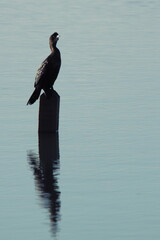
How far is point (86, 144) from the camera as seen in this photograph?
43.7ft

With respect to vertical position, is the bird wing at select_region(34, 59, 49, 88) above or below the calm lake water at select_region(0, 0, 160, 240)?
above

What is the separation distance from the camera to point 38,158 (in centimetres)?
1261

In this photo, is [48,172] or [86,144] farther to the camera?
[86,144]

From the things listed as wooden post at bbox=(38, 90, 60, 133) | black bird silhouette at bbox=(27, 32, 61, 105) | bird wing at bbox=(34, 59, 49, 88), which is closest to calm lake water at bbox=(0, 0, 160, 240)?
wooden post at bbox=(38, 90, 60, 133)

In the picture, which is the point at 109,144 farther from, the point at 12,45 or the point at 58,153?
the point at 12,45

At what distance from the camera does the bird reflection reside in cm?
1018

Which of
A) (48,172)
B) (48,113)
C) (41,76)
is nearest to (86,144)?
(48,113)

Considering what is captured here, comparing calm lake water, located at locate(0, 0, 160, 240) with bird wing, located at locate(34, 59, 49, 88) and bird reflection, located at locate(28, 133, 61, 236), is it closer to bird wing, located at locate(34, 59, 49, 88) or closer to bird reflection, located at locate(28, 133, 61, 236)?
bird reflection, located at locate(28, 133, 61, 236)

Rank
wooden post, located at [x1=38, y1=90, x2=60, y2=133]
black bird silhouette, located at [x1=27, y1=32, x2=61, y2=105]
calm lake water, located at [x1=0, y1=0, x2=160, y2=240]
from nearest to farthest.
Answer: calm lake water, located at [x1=0, y1=0, x2=160, y2=240] → wooden post, located at [x1=38, y1=90, x2=60, y2=133] → black bird silhouette, located at [x1=27, y1=32, x2=61, y2=105]

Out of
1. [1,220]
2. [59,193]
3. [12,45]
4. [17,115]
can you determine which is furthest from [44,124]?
[12,45]

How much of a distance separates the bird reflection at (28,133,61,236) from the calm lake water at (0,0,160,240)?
0.01 meters

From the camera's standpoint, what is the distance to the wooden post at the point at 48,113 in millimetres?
14086

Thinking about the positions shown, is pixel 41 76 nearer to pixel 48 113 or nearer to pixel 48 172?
pixel 48 113

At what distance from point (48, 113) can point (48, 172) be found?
238 centimetres
